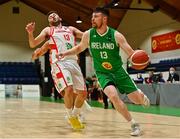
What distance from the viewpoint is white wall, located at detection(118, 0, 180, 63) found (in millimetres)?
25422

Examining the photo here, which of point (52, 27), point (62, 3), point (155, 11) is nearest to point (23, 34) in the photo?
point (62, 3)

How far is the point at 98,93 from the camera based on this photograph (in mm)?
23234

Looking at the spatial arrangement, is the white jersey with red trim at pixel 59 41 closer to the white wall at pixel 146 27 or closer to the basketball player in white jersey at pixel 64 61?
the basketball player in white jersey at pixel 64 61

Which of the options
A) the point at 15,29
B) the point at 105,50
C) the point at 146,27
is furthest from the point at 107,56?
the point at 15,29

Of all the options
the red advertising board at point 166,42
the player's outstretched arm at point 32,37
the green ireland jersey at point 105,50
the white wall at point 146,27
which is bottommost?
the green ireland jersey at point 105,50

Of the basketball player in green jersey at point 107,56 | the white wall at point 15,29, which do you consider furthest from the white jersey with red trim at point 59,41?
the white wall at point 15,29

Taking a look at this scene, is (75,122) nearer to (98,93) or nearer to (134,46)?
(98,93)

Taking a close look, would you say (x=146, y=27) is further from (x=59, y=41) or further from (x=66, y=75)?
(x=66, y=75)

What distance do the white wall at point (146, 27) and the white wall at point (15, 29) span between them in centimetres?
834

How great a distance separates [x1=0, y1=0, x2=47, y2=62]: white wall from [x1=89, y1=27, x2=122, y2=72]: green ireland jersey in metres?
28.9

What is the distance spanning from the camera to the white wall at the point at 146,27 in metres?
25.4

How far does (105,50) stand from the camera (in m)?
5.95

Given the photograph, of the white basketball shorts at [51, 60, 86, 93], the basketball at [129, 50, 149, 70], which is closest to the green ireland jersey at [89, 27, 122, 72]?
the basketball at [129, 50, 149, 70]

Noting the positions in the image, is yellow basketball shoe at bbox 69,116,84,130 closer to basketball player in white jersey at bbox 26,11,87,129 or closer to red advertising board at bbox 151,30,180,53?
basketball player in white jersey at bbox 26,11,87,129
